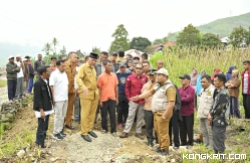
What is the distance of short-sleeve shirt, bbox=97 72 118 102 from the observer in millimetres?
5641

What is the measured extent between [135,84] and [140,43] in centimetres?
4568

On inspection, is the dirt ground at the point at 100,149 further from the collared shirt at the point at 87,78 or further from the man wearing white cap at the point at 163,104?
the collared shirt at the point at 87,78

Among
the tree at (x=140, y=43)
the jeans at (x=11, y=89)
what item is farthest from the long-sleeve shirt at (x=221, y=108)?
the tree at (x=140, y=43)

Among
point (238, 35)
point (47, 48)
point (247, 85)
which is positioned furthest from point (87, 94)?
point (47, 48)

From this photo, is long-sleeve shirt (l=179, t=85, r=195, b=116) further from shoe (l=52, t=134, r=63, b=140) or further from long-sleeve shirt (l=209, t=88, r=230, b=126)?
shoe (l=52, t=134, r=63, b=140)

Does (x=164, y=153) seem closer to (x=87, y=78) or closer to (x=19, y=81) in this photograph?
(x=87, y=78)

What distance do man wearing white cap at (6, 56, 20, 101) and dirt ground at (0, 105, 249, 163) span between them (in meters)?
2.32

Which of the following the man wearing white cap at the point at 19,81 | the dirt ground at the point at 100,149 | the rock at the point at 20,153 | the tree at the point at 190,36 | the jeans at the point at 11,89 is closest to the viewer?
the dirt ground at the point at 100,149

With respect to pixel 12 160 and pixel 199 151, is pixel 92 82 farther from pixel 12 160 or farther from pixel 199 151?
pixel 199 151

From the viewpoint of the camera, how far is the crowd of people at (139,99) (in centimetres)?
422

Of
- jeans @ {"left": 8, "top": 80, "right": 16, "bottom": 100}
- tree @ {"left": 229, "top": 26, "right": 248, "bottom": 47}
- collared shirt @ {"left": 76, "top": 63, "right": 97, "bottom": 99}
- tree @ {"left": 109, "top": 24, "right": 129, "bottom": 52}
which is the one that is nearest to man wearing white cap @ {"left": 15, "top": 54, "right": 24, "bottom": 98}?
jeans @ {"left": 8, "top": 80, "right": 16, "bottom": 100}

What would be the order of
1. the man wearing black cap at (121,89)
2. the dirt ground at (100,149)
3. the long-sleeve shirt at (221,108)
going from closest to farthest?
the long-sleeve shirt at (221,108) → the dirt ground at (100,149) → the man wearing black cap at (121,89)

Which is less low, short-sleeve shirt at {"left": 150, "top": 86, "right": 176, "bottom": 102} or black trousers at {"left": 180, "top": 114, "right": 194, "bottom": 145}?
short-sleeve shirt at {"left": 150, "top": 86, "right": 176, "bottom": 102}

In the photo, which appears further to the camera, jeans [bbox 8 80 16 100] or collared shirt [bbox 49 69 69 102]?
jeans [bbox 8 80 16 100]
